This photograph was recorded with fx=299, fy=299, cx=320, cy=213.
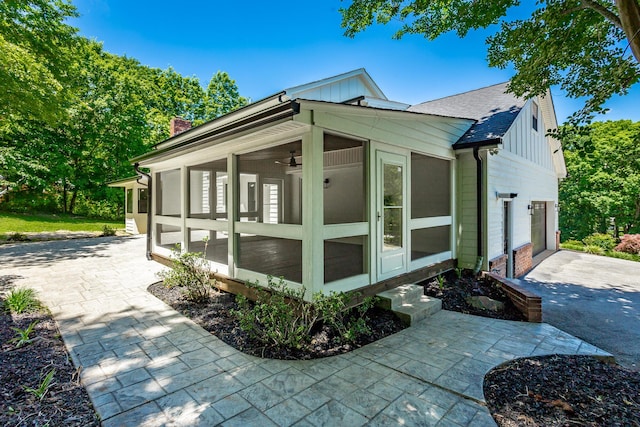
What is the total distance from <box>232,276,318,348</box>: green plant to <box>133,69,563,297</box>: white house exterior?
0.22 meters

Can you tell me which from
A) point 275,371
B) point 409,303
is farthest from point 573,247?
point 275,371

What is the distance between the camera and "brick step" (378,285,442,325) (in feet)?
14.2

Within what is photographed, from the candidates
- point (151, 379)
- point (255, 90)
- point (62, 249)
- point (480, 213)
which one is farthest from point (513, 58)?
point (255, 90)

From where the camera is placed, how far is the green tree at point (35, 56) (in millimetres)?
7472

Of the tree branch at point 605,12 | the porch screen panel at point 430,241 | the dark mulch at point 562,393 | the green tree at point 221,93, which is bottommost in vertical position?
the dark mulch at point 562,393

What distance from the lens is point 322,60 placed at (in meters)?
10.5

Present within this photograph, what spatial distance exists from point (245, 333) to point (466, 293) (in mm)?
4112

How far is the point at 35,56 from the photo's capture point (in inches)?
339

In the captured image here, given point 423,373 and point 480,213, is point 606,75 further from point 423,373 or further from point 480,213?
point 423,373

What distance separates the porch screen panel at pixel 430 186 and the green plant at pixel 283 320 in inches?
171

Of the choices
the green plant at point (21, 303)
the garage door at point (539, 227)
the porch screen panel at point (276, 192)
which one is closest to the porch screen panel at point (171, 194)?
the porch screen panel at point (276, 192)

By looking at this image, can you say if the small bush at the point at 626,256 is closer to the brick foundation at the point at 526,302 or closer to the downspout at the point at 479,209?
the downspout at the point at 479,209

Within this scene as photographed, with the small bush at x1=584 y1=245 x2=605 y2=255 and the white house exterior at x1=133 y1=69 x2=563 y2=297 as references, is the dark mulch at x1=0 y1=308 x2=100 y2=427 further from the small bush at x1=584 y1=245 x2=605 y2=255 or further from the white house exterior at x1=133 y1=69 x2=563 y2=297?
the small bush at x1=584 y1=245 x2=605 y2=255

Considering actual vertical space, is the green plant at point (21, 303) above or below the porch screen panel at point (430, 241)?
below
